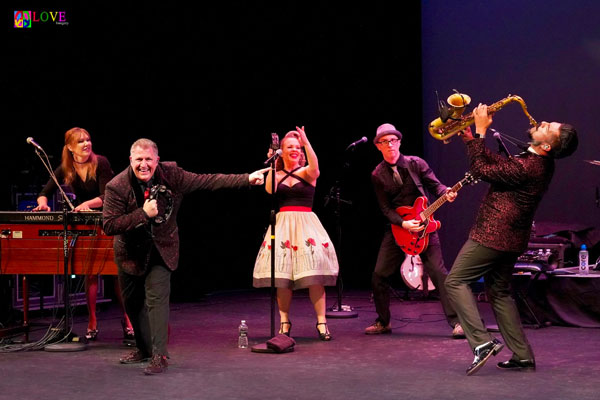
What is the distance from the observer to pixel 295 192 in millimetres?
7086

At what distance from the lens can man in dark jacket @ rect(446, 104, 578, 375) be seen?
222 inches

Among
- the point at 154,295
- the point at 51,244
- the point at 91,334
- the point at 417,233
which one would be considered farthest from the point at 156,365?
the point at 417,233

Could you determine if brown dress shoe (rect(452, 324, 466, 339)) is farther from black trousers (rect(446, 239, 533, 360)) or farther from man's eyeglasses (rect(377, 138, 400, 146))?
man's eyeglasses (rect(377, 138, 400, 146))

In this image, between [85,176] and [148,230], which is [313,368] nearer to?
[148,230]

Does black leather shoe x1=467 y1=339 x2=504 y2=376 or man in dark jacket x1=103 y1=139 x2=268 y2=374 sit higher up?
man in dark jacket x1=103 y1=139 x2=268 y2=374

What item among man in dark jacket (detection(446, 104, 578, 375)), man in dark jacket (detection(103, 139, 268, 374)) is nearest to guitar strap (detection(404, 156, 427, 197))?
man in dark jacket (detection(446, 104, 578, 375))

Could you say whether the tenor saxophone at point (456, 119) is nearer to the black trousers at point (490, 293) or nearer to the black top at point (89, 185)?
the black trousers at point (490, 293)

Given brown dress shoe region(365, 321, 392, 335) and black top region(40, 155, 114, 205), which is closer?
black top region(40, 155, 114, 205)

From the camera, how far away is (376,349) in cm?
670

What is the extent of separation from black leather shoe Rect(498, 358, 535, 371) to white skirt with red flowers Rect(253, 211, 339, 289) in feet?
5.70

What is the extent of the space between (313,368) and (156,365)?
1085 millimetres

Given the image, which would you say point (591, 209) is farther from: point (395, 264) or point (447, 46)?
point (395, 264)

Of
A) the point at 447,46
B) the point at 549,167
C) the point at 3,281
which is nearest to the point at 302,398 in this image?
the point at 549,167

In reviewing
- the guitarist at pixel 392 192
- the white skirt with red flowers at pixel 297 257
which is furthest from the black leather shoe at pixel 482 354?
the guitarist at pixel 392 192
